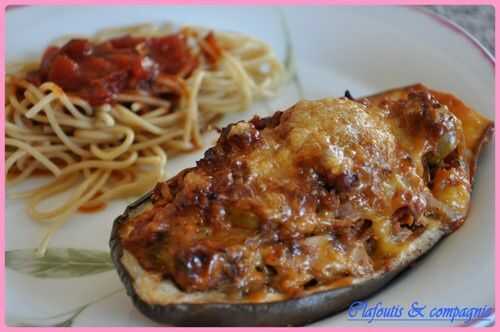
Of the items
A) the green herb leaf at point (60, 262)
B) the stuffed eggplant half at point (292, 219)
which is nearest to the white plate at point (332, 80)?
the green herb leaf at point (60, 262)

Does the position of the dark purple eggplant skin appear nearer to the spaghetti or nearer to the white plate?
the white plate

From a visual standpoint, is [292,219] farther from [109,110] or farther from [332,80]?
[332,80]

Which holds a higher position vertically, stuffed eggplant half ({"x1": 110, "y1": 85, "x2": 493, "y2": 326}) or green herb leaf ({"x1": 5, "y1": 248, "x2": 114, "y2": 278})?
stuffed eggplant half ({"x1": 110, "y1": 85, "x2": 493, "y2": 326})

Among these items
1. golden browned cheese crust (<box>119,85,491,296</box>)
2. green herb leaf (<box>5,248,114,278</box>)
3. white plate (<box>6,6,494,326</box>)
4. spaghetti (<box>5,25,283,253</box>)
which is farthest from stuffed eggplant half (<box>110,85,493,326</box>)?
spaghetti (<box>5,25,283,253</box>)

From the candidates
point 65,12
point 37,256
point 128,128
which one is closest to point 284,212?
point 37,256

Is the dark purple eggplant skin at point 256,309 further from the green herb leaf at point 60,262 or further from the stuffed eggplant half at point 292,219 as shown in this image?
the green herb leaf at point 60,262

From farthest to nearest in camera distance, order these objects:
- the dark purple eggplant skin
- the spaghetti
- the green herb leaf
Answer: the spaghetti
the green herb leaf
the dark purple eggplant skin
